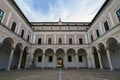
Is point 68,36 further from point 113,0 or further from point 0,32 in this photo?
point 0,32

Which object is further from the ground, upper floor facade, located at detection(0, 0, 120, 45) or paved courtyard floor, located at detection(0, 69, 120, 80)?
upper floor facade, located at detection(0, 0, 120, 45)

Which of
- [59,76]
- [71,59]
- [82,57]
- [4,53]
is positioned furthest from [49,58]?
[59,76]

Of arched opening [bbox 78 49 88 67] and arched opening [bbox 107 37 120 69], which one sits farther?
arched opening [bbox 78 49 88 67]

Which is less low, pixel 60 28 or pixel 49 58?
pixel 60 28

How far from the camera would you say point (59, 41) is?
2227 centimetres

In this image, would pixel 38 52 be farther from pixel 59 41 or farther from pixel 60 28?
pixel 60 28

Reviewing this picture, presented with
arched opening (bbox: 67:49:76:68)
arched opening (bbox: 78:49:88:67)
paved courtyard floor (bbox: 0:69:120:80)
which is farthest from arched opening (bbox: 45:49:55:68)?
paved courtyard floor (bbox: 0:69:120:80)

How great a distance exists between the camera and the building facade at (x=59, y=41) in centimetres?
1268

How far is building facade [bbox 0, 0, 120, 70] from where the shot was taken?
12679mm

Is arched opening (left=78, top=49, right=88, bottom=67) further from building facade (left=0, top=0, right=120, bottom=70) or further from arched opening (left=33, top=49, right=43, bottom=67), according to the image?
arched opening (left=33, top=49, right=43, bottom=67)

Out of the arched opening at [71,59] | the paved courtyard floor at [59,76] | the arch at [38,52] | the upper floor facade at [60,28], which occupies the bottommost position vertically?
the paved courtyard floor at [59,76]

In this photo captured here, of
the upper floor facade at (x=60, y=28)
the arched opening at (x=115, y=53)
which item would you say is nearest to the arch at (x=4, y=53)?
the upper floor facade at (x=60, y=28)

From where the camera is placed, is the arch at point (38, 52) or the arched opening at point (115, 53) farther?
the arch at point (38, 52)

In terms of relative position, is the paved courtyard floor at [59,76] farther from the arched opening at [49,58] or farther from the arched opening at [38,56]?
the arched opening at [38,56]
